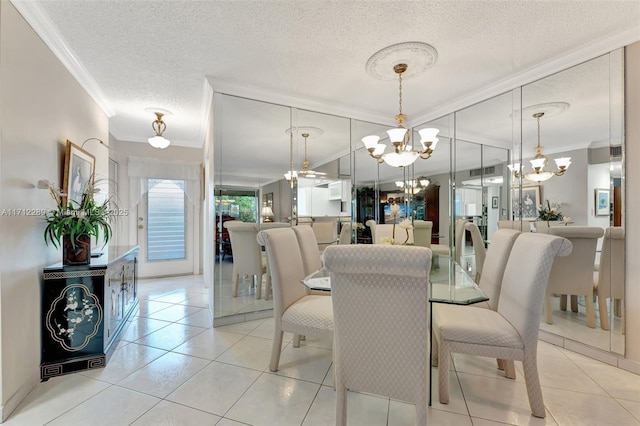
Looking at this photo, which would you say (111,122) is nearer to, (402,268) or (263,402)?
(263,402)

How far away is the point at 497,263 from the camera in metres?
2.06

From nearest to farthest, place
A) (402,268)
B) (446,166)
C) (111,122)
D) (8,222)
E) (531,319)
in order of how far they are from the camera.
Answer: (402,268)
(531,319)
(8,222)
(446,166)
(111,122)

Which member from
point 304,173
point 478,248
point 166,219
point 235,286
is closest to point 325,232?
point 304,173

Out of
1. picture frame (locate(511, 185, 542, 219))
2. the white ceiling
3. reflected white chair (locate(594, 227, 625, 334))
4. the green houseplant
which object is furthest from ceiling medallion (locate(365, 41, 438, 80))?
the green houseplant

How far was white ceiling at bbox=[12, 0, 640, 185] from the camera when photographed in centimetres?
188

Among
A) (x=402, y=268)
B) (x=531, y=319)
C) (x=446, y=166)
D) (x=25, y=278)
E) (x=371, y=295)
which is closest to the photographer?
(x=402, y=268)

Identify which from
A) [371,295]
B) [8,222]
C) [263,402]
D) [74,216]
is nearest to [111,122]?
[74,216]

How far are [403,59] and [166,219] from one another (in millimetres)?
4682

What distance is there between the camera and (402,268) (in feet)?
3.75

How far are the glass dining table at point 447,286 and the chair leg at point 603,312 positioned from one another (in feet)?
3.66

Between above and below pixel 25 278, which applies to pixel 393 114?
above

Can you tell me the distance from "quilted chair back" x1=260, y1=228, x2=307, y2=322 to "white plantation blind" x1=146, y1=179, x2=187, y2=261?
3736mm

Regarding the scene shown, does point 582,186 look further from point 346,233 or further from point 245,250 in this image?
point 245,250

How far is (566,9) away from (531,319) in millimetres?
2055
